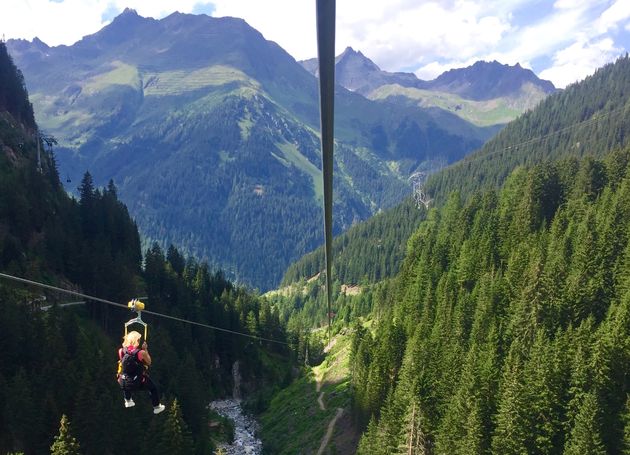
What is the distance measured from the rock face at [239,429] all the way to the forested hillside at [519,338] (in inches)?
743

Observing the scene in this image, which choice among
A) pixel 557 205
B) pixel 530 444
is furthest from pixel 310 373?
pixel 530 444

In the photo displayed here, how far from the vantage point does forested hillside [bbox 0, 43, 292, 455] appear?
175ft

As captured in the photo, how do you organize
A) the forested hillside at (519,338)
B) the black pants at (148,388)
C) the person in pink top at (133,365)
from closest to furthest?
the person in pink top at (133,365)
the black pants at (148,388)
the forested hillside at (519,338)

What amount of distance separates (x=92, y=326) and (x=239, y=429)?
31.0 meters

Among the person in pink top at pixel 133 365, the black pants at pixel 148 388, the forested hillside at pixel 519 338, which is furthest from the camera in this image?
the forested hillside at pixel 519 338

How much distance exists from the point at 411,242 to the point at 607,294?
Answer: 64.9m

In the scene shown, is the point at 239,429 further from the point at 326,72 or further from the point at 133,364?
the point at 326,72

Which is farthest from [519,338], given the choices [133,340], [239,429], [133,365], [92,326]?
[92,326]

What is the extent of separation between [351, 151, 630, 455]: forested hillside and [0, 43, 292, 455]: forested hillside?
28340 mm

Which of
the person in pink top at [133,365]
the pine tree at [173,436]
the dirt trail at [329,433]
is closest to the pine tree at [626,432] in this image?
the dirt trail at [329,433]

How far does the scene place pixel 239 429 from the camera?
87.8 meters

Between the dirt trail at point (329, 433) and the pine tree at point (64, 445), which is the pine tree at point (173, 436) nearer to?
the pine tree at point (64, 445)

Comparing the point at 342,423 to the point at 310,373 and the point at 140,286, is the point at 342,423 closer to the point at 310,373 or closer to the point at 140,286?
the point at 310,373

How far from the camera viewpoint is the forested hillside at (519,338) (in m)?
50.8
